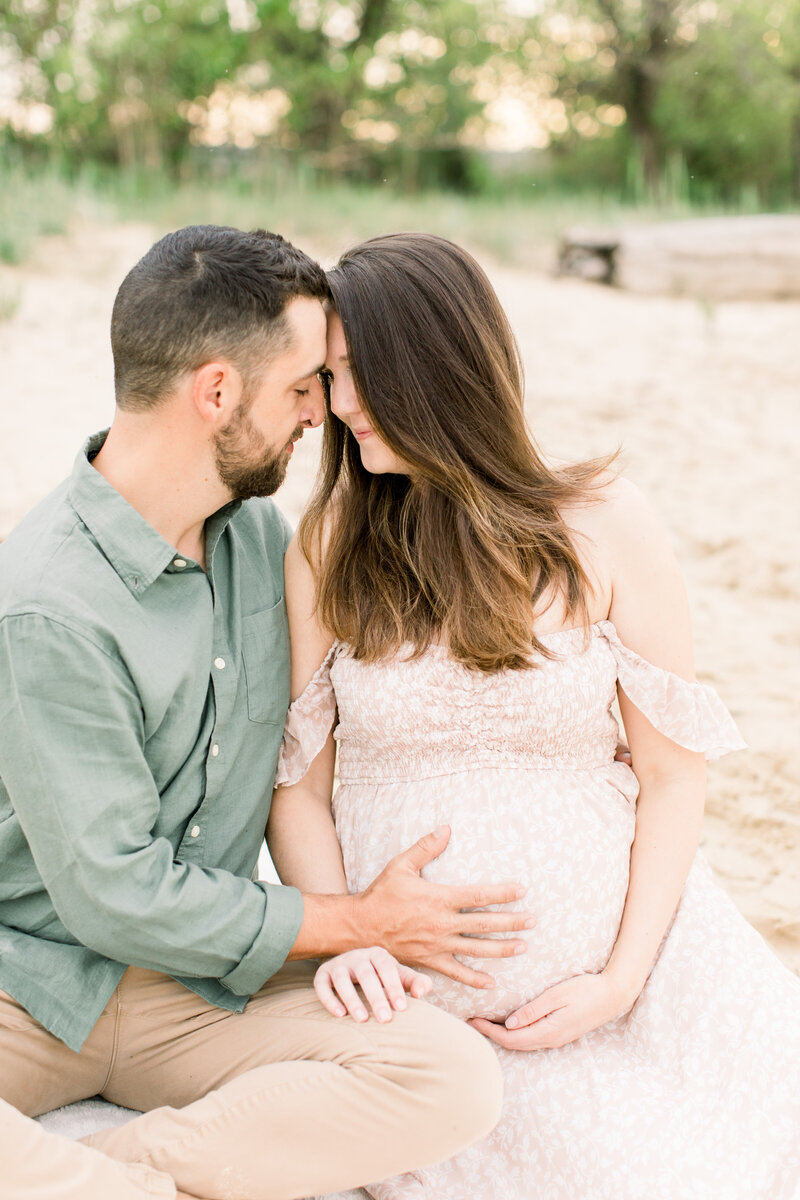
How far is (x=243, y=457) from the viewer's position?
2.12 metres

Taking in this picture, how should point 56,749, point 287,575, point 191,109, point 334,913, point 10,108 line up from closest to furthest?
point 56,749 < point 334,913 < point 287,575 < point 10,108 < point 191,109

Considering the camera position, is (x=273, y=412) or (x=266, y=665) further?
(x=266, y=665)

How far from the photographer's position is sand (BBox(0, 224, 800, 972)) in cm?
366

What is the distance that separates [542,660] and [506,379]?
1.92 ft

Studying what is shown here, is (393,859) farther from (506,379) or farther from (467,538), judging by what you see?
(506,379)

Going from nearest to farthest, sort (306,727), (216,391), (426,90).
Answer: (216,391) → (306,727) → (426,90)

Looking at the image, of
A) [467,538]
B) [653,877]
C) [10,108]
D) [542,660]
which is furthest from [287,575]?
[10,108]

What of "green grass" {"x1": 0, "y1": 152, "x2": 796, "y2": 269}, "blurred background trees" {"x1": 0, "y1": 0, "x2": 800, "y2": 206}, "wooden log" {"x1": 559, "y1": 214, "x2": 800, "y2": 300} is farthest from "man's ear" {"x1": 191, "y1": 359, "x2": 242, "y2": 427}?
"blurred background trees" {"x1": 0, "y1": 0, "x2": 800, "y2": 206}

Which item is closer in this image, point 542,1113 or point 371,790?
point 542,1113

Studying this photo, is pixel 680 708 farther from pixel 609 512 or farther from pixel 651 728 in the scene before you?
pixel 609 512

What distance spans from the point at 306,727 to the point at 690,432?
5005mm

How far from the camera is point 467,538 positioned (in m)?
2.33

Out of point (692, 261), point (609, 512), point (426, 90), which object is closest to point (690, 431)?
point (692, 261)

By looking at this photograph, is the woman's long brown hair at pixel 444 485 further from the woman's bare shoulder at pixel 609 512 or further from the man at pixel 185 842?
the man at pixel 185 842
